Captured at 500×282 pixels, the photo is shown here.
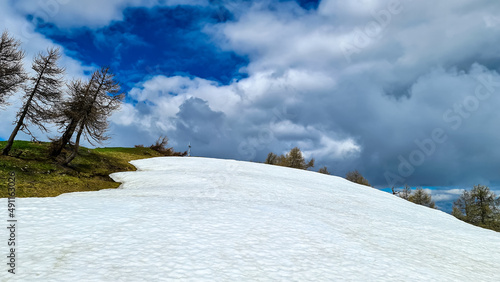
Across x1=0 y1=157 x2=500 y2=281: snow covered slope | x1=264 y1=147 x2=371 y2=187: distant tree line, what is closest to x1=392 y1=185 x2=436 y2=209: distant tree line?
x1=264 y1=147 x2=371 y2=187: distant tree line

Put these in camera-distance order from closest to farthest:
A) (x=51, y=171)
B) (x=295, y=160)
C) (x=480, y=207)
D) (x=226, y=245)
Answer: (x=226, y=245)
(x=51, y=171)
(x=480, y=207)
(x=295, y=160)

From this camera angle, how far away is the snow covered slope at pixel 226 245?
5.66 m

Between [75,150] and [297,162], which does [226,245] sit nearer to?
[75,150]

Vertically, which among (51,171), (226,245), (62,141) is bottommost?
(226,245)

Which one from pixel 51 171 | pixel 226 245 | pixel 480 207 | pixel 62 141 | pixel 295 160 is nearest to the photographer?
pixel 226 245

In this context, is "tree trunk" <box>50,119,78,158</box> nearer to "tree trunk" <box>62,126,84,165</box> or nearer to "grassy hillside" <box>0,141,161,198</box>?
"grassy hillside" <box>0,141,161,198</box>

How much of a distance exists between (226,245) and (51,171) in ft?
74.7

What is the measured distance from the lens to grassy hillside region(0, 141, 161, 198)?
19266mm

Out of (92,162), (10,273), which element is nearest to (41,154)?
(92,162)

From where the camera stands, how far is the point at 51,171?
23547 mm

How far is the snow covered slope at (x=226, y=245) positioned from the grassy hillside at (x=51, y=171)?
984 centimetres

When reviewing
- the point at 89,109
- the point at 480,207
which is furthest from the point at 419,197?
the point at 89,109

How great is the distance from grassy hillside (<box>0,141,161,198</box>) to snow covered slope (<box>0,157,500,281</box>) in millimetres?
9836

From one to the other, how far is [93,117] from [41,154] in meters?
6.74
